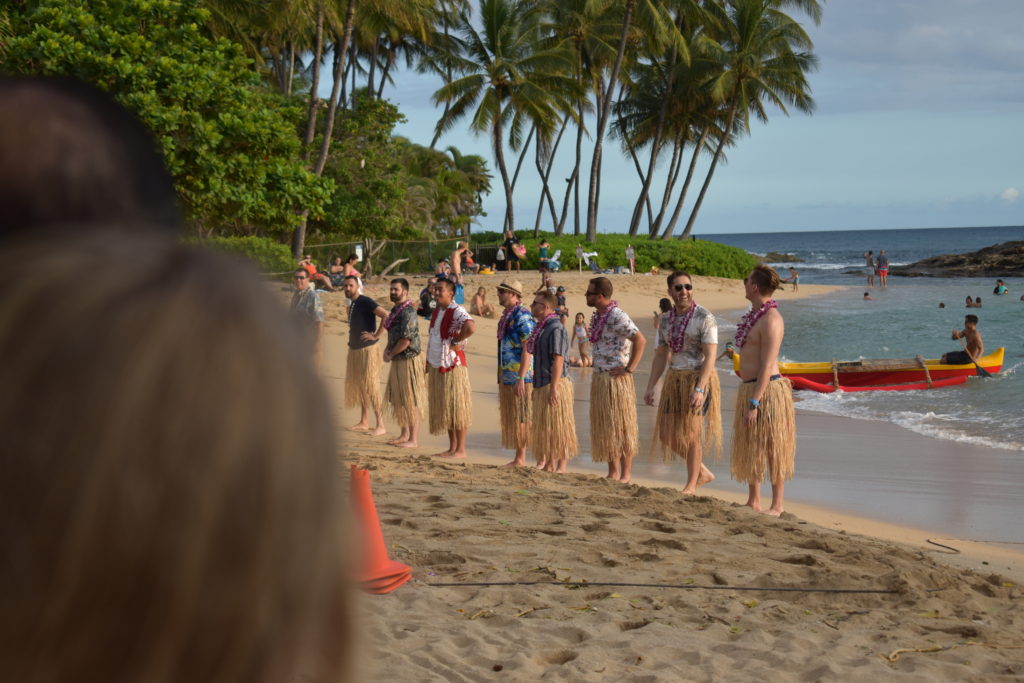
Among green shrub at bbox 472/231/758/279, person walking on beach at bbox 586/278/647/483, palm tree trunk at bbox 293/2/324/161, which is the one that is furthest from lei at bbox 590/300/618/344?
green shrub at bbox 472/231/758/279

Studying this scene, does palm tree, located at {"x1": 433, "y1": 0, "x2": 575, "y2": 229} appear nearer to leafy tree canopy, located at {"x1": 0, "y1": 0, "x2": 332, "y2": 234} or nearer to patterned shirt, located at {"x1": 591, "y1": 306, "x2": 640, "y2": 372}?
leafy tree canopy, located at {"x1": 0, "y1": 0, "x2": 332, "y2": 234}

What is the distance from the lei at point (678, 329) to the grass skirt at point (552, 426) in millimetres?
1296

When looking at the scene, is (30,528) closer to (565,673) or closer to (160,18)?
(565,673)

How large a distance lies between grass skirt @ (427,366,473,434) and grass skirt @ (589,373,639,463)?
1.63 metres

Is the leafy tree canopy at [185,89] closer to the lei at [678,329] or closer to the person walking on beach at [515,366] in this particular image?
the person walking on beach at [515,366]

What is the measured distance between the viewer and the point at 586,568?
561 cm

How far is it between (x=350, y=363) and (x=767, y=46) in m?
34.0

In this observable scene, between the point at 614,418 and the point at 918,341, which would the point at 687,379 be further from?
the point at 918,341

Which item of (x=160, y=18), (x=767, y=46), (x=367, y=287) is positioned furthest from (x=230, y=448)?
(x=767, y=46)

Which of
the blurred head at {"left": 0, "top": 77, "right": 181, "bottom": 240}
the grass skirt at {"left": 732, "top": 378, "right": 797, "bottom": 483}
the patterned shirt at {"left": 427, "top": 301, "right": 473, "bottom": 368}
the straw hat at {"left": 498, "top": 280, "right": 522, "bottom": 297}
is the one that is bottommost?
the grass skirt at {"left": 732, "top": 378, "right": 797, "bottom": 483}

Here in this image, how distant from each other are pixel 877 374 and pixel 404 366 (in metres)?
8.94

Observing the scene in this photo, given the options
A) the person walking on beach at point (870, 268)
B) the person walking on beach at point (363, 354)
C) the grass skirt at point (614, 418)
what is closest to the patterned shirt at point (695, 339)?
the grass skirt at point (614, 418)

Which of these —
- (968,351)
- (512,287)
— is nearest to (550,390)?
(512,287)

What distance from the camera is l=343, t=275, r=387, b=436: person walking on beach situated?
10945 mm
